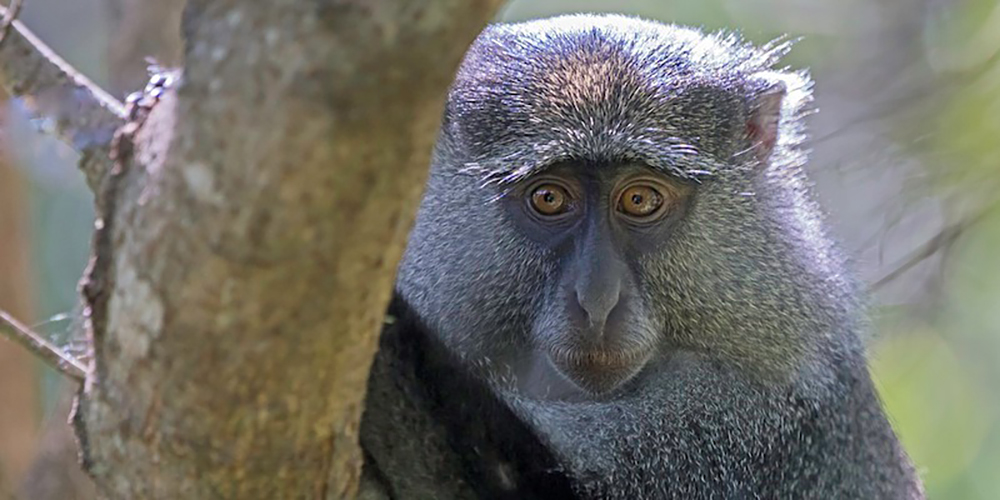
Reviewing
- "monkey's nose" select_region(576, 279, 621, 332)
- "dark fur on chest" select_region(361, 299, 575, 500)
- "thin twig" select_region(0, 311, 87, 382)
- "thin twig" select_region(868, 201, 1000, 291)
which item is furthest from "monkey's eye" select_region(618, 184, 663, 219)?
"thin twig" select_region(0, 311, 87, 382)

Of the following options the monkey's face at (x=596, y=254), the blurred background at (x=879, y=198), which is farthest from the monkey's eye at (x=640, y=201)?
the blurred background at (x=879, y=198)

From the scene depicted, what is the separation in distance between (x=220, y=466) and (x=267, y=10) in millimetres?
807

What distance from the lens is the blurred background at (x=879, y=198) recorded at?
16.5ft

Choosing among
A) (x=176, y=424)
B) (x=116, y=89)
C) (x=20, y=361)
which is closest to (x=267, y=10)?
(x=176, y=424)

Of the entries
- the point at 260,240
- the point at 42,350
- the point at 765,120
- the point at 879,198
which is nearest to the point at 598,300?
the point at 765,120

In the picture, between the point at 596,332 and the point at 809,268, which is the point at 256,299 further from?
the point at 809,268

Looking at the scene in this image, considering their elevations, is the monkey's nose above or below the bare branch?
below

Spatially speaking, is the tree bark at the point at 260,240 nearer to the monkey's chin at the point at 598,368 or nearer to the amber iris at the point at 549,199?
the monkey's chin at the point at 598,368

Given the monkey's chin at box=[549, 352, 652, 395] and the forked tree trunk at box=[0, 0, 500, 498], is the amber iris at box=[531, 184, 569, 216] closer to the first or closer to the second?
the monkey's chin at box=[549, 352, 652, 395]

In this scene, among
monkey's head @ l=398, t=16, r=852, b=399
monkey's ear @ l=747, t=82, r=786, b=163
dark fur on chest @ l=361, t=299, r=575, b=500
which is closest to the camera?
dark fur on chest @ l=361, t=299, r=575, b=500

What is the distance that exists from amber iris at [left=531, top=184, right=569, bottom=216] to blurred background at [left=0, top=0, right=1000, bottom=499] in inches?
51.5

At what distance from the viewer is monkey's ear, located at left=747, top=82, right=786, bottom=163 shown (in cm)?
404

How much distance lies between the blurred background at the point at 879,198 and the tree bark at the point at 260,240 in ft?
2.69

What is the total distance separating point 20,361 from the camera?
5.30 m
